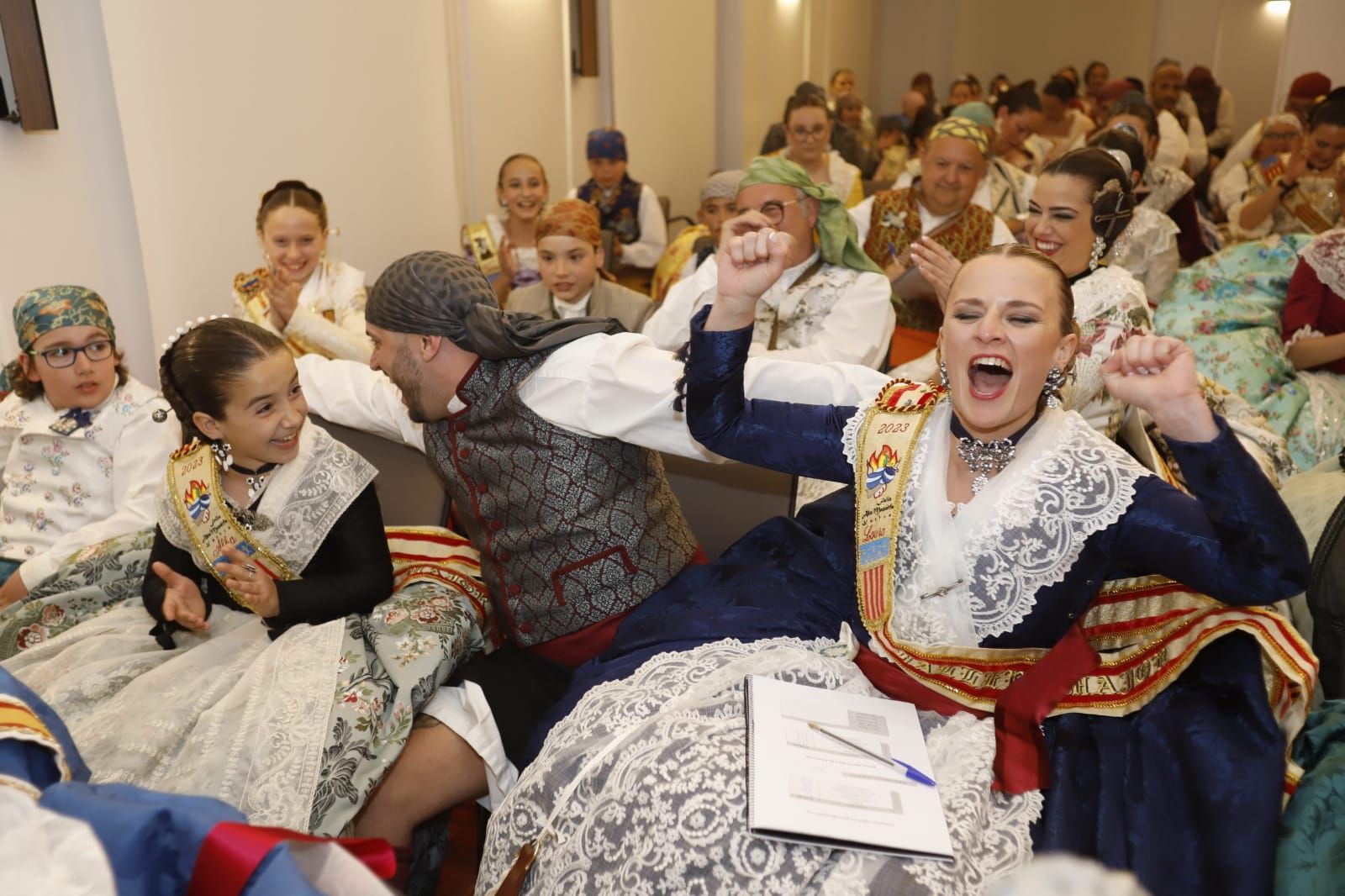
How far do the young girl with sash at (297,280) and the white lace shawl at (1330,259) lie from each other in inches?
112

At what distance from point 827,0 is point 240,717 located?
11453 millimetres

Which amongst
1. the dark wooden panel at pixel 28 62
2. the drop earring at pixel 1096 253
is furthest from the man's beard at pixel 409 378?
the dark wooden panel at pixel 28 62

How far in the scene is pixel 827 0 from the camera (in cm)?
1177

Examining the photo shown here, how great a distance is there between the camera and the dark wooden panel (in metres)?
3.46

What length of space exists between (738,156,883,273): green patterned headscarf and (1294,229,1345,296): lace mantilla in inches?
51.1

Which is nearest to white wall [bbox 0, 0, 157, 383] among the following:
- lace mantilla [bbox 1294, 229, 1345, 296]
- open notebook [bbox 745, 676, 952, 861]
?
open notebook [bbox 745, 676, 952, 861]

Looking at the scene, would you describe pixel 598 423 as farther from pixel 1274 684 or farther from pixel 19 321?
pixel 19 321

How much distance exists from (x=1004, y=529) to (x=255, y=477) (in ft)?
4.58

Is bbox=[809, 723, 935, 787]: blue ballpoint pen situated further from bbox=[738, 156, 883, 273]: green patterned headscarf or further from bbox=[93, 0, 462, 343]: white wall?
bbox=[93, 0, 462, 343]: white wall

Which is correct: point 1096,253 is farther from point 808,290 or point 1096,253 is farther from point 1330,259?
point 1330,259

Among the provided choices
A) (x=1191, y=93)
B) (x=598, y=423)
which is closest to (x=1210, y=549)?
(x=598, y=423)

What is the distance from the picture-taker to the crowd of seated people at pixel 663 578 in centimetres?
152

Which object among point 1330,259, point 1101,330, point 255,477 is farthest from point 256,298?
point 1330,259

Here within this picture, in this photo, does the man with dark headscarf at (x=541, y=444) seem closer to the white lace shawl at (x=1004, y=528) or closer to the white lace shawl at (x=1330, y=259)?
the white lace shawl at (x=1004, y=528)
